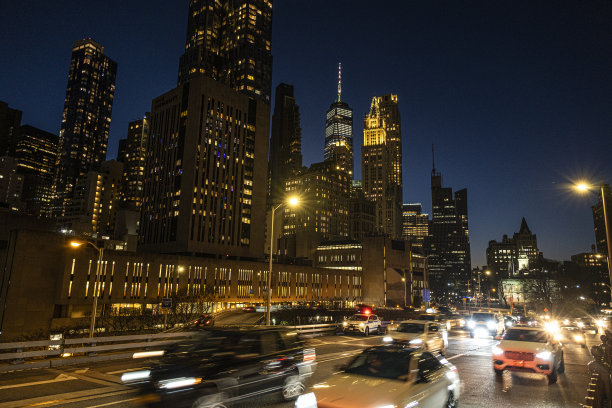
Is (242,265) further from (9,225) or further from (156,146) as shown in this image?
(156,146)

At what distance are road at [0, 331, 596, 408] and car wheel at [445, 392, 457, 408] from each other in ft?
3.25

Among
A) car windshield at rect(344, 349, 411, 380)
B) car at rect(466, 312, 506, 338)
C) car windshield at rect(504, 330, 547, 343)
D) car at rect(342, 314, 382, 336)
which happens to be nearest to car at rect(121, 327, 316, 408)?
car windshield at rect(344, 349, 411, 380)

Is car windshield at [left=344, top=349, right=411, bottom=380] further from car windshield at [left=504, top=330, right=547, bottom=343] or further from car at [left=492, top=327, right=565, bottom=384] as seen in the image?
car windshield at [left=504, top=330, right=547, bottom=343]

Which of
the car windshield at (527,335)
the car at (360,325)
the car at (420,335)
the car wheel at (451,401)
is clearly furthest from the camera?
the car at (360,325)

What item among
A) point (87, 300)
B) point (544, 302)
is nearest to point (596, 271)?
point (544, 302)

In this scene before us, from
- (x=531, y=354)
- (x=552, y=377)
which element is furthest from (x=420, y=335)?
(x=552, y=377)

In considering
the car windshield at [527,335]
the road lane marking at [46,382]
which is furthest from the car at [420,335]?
the road lane marking at [46,382]

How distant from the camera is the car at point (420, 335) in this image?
1730cm

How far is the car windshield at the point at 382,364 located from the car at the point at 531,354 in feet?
23.8

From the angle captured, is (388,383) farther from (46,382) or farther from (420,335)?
(420,335)

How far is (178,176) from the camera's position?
408 ft

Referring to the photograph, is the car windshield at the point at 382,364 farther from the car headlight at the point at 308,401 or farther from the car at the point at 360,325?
the car at the point at 360,325

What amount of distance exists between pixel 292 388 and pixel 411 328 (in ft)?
33.9

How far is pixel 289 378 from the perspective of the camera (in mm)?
9945
